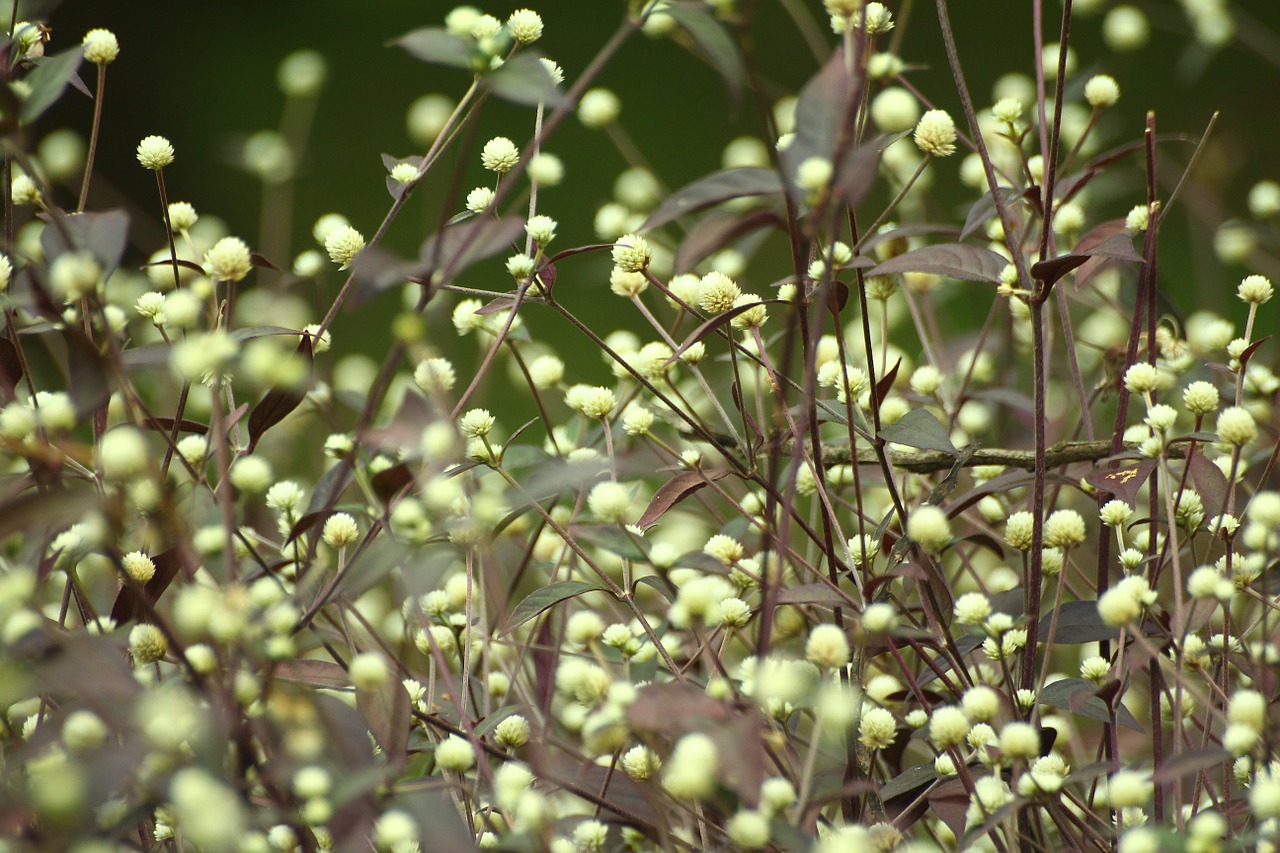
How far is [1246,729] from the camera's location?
0.40m

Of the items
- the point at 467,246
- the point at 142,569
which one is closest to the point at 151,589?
the point at 142,569

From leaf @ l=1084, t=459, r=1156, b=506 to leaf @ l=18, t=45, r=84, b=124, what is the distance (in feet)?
1.51

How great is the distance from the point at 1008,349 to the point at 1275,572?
318mm

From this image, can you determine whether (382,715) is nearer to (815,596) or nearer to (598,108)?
(815,596)

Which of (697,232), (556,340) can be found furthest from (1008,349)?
(556,340)

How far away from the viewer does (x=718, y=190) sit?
382 mm

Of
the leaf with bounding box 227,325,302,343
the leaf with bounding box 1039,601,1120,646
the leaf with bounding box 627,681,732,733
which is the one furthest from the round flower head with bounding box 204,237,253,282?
the leaf with bounding box 1039,601,1120,646

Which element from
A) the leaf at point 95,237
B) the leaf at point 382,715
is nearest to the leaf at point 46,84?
the leaf at point 95,237

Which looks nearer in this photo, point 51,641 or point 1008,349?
point 51,641

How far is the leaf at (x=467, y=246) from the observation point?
0.40 meters

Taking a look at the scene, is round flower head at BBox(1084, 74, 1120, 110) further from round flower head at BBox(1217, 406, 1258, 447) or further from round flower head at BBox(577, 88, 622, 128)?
round flower head at BBox(577, 88, 622, 128)

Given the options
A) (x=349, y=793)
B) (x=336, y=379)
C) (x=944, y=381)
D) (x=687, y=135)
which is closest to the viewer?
(x=349, y=793)

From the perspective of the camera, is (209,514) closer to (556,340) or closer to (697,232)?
(697,232)

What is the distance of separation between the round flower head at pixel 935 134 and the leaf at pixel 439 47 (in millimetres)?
248
